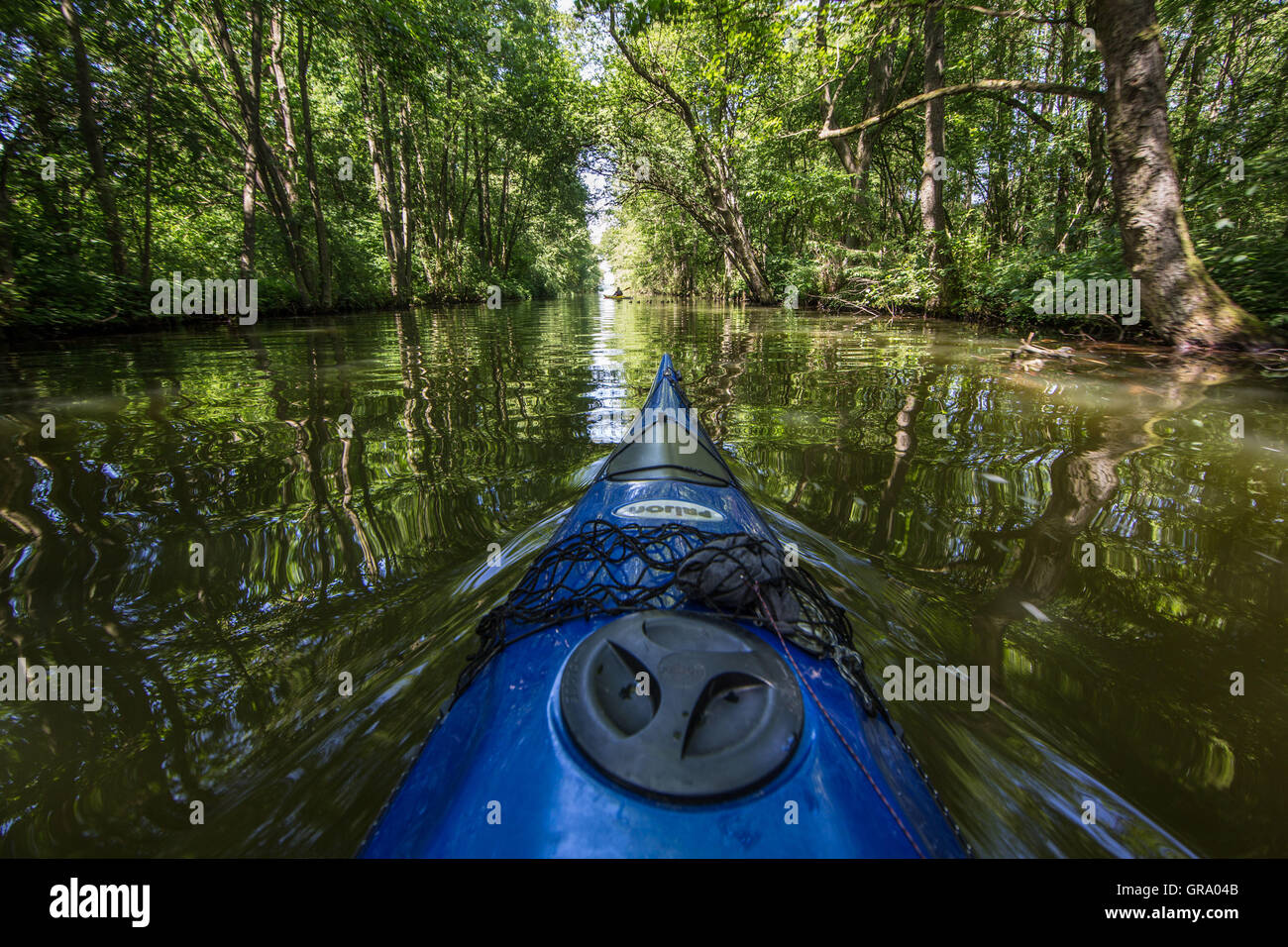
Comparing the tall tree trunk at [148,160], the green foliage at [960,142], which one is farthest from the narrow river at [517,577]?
the tall tree trunk at [148,160]

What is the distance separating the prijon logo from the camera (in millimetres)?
2311

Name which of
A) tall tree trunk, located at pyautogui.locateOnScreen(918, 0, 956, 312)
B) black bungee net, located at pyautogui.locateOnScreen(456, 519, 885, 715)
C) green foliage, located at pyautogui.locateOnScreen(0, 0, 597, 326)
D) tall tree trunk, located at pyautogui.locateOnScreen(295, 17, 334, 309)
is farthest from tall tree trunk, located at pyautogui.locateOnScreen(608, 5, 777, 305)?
black bungee net, located at pyautogui.locateOnScreen(456, 519, 885, 715)

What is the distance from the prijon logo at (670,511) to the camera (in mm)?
2311

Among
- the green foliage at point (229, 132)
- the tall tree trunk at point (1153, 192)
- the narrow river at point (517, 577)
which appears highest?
the green foliage at point (229, 132)

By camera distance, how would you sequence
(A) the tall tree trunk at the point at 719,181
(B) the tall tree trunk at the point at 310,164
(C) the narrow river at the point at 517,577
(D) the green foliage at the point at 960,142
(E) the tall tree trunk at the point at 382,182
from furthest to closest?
(E) the tall tree trunk at the point at 382,182
(A) the tall tree trunk at the point at 719,181
(B) the tall tree trunk at the point at 310,164
(D) the green foliage at the point at 960,142
(C) the narrow river at the point at 517,577

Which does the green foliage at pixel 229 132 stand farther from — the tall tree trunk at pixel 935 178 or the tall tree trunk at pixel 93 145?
the tall tree trunk at pixel 935 178

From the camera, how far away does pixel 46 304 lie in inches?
360

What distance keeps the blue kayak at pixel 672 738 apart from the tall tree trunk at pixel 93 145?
603 inches

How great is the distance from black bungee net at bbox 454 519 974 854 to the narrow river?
483 millimetres

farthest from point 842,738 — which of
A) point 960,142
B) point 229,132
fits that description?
point 960,142

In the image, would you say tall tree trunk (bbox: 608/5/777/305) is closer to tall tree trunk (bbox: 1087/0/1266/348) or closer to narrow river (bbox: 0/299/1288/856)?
tall tree trunk (bbox: 1087/0/1266/348)

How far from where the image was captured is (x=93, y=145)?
33.8 ft

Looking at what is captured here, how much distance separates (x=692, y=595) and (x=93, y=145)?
636 inches

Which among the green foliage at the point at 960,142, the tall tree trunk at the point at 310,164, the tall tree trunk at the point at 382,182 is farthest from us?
the tall tree trunk at the point at 382,182
